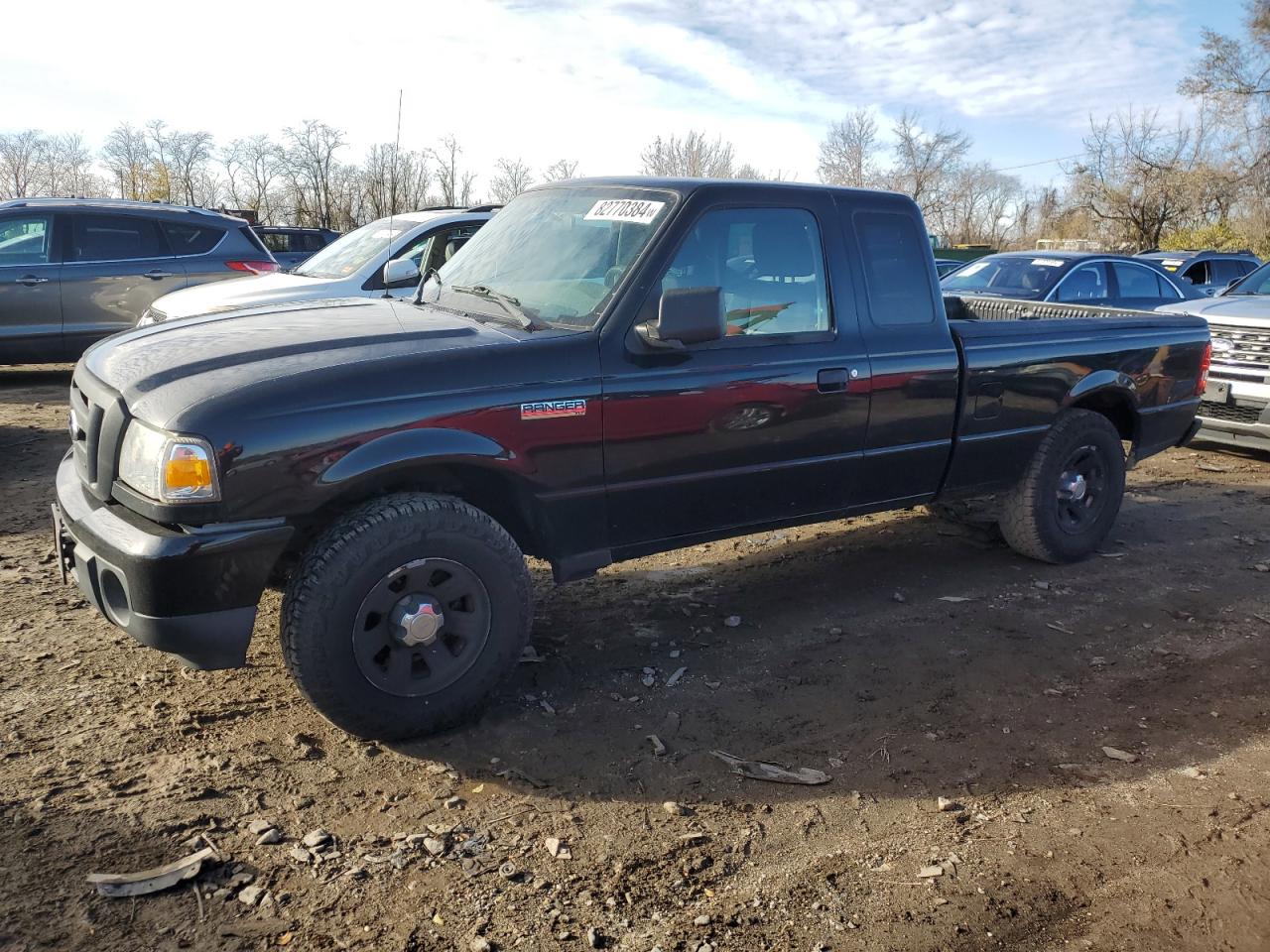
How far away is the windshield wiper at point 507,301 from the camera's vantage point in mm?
3801

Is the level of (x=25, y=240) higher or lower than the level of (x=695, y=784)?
higher

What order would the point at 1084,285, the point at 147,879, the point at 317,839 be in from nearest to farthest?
the point at 147,879 → the point at 317,839 → the point at 1084,285

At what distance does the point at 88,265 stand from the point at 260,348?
24.9 feet

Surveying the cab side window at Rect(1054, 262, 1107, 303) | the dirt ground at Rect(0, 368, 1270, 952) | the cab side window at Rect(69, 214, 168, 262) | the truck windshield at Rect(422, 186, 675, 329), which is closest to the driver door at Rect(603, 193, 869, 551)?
the truck windshield at Rect(422, 186, 675, 329)

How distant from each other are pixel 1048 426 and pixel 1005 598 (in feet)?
3.19

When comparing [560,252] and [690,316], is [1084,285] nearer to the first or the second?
[560,252]

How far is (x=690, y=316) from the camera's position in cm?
360

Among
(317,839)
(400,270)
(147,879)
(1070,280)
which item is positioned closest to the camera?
(147,879)

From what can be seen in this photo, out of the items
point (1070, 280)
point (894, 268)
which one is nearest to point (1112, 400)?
point (894, 268)

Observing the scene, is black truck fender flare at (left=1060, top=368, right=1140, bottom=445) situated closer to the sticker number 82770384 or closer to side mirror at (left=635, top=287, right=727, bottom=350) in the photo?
side mirror at (left=635, top=287, right=727, bottom=350)

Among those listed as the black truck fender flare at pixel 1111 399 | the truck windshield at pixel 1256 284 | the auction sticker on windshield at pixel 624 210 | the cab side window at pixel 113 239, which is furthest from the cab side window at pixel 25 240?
the truck windshield at pixel 1256 284

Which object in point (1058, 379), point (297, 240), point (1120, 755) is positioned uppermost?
point (297, 240)

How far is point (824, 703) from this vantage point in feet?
12.8

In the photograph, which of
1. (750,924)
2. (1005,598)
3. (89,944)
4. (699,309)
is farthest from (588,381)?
(1005,598)
